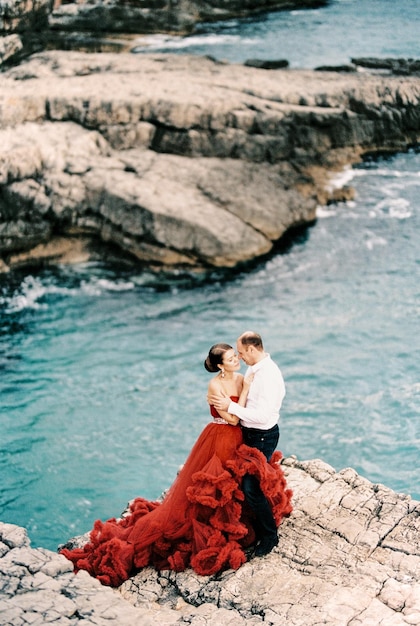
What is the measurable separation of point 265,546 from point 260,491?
1.06 feet

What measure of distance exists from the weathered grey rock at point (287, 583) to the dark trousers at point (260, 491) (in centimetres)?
16

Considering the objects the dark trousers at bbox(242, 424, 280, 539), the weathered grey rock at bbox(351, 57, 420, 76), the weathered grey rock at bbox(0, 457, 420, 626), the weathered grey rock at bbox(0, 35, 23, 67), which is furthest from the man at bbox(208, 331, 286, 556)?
the weathered grey rock at bbox(0, 35, 23, 67)

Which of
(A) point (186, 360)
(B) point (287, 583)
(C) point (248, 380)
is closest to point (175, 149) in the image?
(A) point (186, 360)

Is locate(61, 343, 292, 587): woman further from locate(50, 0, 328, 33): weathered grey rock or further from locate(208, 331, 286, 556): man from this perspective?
locate(50, 0, 328, 33): weathered grey rock

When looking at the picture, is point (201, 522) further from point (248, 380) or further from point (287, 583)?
point (248, 380)

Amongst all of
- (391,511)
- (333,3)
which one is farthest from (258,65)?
(391,511)

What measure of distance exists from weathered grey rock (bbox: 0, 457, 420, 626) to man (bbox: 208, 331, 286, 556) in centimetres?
17

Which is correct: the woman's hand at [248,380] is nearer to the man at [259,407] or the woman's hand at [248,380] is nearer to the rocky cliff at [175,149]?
the man at [259,407]

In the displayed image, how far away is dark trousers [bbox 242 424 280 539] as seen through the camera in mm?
4191

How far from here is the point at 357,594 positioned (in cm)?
378

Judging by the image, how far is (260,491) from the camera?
420cm

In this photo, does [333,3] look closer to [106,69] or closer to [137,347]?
[106,69]

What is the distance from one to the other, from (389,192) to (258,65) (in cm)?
359

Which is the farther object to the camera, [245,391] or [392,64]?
[392,64]
